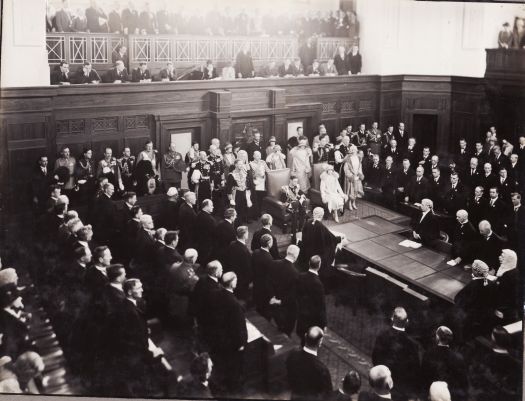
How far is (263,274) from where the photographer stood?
7000 mm

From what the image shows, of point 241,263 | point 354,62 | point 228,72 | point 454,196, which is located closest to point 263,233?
point 241,263

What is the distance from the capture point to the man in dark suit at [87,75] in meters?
7.25

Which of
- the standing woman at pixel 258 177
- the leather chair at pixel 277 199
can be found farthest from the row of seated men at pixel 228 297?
the standing woman at pixel 258 177

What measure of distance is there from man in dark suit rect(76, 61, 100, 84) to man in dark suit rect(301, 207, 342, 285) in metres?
3.47

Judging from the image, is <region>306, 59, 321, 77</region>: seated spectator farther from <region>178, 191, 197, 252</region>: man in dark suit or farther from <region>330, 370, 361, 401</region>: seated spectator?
<region>330, 370, 361, 401</region>: seated spectator

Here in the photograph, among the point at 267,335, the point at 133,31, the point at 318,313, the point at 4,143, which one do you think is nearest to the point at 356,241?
the point at 318,313

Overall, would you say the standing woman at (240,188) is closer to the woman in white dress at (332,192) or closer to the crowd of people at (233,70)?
the woman in white dress at (332,192)

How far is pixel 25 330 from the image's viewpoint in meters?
6.45

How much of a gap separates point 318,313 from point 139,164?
3.13 metres

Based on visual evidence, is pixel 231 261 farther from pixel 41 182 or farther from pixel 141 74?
pixel 141 74

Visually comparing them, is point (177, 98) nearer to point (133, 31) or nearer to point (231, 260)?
point (133, 31)

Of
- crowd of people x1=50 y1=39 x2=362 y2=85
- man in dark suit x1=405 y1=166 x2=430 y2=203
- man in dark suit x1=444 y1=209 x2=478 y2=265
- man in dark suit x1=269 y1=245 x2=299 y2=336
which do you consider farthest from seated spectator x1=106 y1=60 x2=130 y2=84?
man in dark suit x1=444 y1=209 x2=478 y2=265

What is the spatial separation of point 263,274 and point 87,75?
350 centimetres

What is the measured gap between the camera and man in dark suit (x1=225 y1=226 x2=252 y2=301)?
6938 mm
